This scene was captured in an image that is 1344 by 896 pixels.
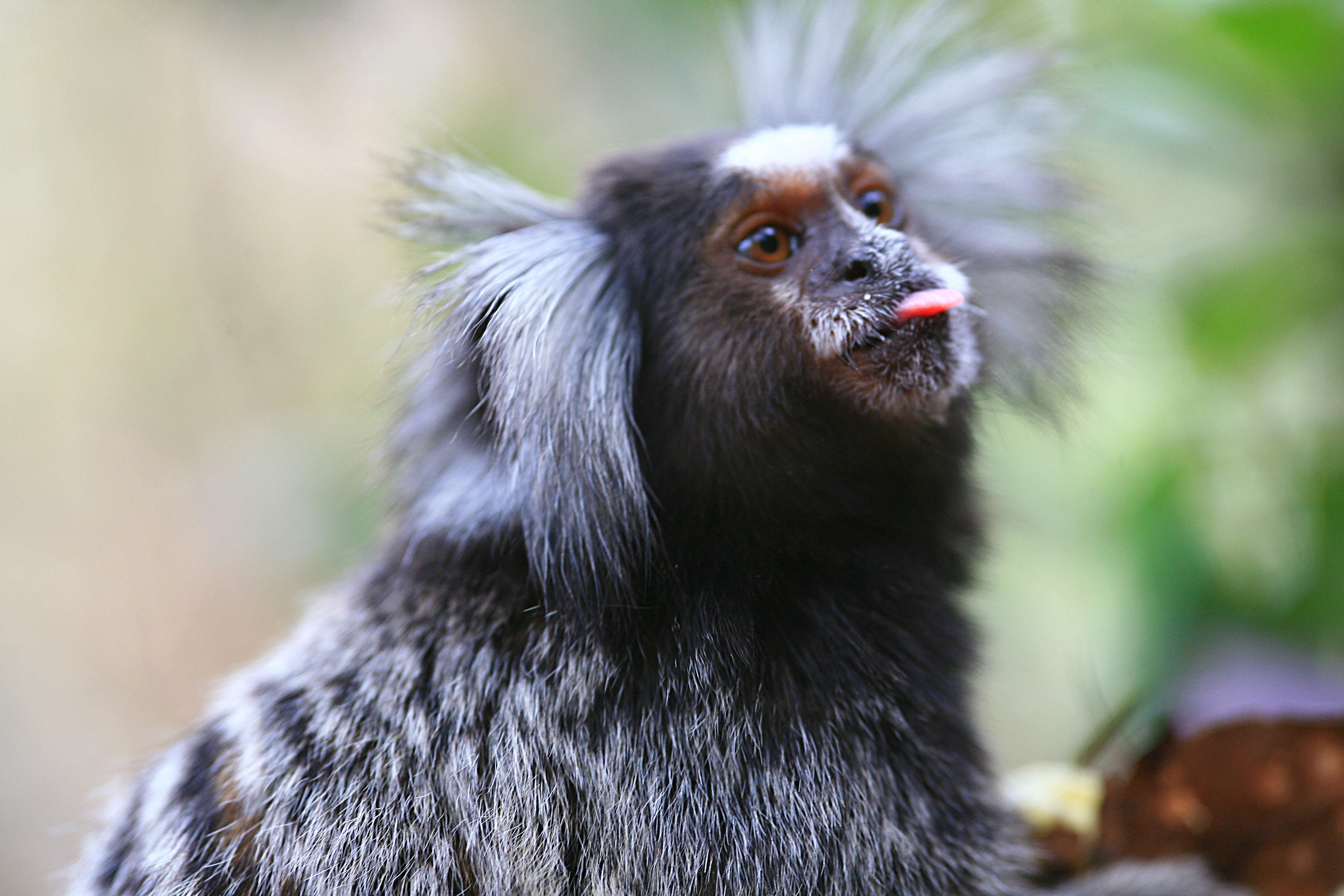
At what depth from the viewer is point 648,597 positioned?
196 cm

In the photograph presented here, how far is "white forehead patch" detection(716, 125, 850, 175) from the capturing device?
210 centimetres

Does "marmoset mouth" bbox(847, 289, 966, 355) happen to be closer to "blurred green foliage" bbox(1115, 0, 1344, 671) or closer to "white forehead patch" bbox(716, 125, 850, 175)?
"white forehead patch" bbox(716, 125, 850, 175)

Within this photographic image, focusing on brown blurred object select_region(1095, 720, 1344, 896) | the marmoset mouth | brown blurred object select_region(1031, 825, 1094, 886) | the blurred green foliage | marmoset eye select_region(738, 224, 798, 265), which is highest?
marmoset eye select_region(738, 224, 798, 265)

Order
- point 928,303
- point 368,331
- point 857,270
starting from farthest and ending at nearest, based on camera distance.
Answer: point 368,331 < point 857,270 < point 928,303

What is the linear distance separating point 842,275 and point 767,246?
0.57 feet

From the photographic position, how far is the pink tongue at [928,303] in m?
1.86

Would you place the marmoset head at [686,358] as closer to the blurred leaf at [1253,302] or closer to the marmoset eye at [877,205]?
the marmoset eye at [877,205]

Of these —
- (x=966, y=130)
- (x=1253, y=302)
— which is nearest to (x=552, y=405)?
(x=966, y=130)

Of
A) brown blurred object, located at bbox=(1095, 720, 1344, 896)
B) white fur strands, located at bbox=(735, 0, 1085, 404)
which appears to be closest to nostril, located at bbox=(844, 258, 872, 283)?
white fur strands, located at bbox=(735, 0, 1085, 404)

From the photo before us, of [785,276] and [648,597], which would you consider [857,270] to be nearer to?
[785,276]

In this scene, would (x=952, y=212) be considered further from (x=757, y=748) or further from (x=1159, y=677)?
(x=757, y=748)

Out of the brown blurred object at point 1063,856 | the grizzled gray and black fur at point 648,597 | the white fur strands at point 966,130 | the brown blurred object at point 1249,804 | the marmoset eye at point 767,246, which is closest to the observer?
the grizzled gray and black fur at point 648,597

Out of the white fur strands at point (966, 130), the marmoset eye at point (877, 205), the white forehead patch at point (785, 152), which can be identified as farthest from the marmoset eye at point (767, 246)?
the white fur strands at point (966, 130)

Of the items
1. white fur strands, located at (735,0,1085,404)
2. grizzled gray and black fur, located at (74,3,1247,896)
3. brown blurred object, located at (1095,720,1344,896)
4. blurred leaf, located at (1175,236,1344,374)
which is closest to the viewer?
grizzled gray and black fur, located at (74,3,1247,896)
